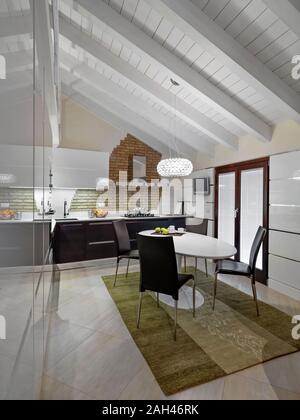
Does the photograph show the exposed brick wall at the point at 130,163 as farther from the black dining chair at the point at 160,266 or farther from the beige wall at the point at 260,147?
the black dining chair at the point at 160,266

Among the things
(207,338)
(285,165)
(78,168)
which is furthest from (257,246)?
(78,168)

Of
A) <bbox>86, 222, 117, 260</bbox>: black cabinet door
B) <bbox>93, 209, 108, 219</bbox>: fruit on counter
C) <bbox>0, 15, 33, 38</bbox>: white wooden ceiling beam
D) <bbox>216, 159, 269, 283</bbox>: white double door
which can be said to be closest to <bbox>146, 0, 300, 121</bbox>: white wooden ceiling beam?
<bbox>216, 159, 269, 283</bbox>: white double door

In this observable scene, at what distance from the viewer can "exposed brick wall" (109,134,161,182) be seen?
503 cm

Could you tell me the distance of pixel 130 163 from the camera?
519cm

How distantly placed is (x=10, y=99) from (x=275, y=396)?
219 centimetres

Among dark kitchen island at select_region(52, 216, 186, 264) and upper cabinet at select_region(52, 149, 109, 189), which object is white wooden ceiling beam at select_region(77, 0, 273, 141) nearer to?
upper cabinet at select_region(52, 149, 109, 189)

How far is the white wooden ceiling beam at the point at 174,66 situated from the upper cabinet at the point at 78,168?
2088 millimetres

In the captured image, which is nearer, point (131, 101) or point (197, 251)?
point (197, 251)

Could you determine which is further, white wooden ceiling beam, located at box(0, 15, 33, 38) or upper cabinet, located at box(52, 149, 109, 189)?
upper cabinet, located at box(52, 149, 109, 189)

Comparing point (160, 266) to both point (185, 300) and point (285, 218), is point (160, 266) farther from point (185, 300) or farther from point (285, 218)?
point (285, 218)

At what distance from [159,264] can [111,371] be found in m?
0.93

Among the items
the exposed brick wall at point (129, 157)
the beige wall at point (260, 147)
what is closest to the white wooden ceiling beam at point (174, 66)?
the beige wall at point (260, 147)

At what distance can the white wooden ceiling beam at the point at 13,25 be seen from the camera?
1.89 feet

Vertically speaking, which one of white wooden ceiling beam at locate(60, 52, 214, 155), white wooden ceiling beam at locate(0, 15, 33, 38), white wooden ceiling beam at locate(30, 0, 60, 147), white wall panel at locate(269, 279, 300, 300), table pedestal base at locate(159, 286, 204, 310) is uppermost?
white wooden ceiling beam at locate(60, 52, 214, 155)
